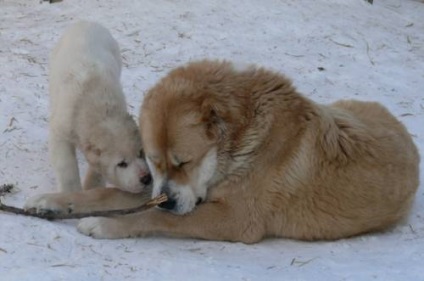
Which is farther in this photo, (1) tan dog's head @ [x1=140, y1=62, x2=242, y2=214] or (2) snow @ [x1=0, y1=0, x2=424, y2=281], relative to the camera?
(1) tan dog's head @ [x1=140, y1=62, x2=242, y2=214]

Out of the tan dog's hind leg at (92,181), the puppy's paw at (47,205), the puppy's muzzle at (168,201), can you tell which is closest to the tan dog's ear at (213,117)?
the puppy's muzzle at (168,201)

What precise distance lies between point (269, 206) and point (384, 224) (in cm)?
89

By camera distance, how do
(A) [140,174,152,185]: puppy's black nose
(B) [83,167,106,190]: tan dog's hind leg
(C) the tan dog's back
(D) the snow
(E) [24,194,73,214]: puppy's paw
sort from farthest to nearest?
(B) [83,167,106,190]: tan dog's hind leg
(A) [140,174,152,185]: puppy's black nose
(C) the tan dog's back
(E) [24,194,73,214]: puppy's paw
(D) the snow

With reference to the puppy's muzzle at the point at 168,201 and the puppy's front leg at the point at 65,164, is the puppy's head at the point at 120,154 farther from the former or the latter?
the puppy's muzzle at the point at 168,201

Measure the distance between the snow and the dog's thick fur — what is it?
0.14 m

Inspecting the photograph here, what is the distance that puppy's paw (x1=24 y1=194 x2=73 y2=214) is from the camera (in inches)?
188

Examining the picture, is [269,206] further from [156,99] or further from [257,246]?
[156,99]

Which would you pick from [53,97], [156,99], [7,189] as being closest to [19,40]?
[53,97]

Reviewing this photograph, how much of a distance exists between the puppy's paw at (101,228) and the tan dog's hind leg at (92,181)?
871 mm

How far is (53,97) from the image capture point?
5.79 m

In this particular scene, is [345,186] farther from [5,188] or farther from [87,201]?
[5,188]

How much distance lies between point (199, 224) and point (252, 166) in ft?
1.79

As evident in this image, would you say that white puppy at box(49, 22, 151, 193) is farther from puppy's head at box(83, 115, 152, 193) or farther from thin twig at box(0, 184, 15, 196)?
thin twig at box(0, 184, 15, 196)

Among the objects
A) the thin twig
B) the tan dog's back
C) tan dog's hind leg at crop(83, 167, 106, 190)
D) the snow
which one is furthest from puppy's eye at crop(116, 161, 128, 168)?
the tan dog's back
